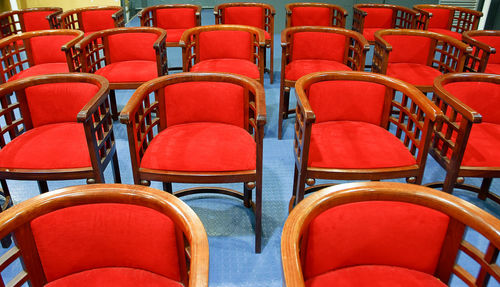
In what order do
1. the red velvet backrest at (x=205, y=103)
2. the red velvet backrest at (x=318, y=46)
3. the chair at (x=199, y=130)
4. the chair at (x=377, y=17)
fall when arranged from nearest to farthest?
the chair at (x=199, y=130) < the red velvet backrest at (x=205, y=103) < the red velvet backrest at (x=318, y=46) < the chair at (x=377, y=17)

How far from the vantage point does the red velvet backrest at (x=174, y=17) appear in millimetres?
3898

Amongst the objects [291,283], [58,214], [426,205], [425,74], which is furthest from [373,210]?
[425,74]

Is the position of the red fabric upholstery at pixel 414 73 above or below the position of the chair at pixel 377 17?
below

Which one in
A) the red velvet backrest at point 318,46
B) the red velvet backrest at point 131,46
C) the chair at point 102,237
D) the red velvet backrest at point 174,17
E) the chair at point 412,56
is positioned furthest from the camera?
the red velvet backrest at point 174,17

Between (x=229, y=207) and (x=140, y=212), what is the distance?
1.23 m

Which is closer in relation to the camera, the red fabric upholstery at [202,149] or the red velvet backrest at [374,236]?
the red velvet backrest at [374,236]

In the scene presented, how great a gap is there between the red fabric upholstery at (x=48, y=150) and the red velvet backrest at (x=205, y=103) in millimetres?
452

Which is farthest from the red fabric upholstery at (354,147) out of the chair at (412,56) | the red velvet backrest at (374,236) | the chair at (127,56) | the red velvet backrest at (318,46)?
the chair at (127,56)

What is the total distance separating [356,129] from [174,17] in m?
2.58

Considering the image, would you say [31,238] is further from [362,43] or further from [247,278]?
[362,43]

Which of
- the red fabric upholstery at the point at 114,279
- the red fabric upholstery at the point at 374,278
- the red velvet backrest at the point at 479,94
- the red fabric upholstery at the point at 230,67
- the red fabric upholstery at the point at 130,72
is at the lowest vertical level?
the red fabric upholstery at the point at 114,279

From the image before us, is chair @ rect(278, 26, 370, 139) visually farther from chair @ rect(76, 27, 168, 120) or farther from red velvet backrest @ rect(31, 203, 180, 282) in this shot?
red velvet backrest @ rect(31, 203, 180, 282)

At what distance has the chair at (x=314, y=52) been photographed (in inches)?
109

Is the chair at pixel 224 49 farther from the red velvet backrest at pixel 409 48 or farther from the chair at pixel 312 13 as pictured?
the chair at pixel 312 13
